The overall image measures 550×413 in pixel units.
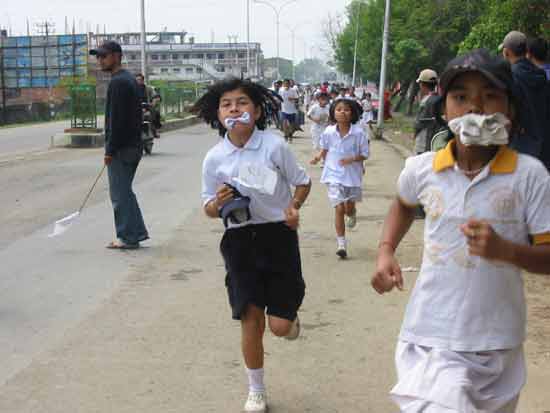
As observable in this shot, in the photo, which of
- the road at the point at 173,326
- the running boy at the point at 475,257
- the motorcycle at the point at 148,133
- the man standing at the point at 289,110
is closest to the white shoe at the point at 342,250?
the road at the point at 173,326

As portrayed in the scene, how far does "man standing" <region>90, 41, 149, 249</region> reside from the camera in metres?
8.80

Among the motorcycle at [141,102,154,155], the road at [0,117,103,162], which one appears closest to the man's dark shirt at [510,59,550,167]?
the motorcycle at [141,102,154,155]

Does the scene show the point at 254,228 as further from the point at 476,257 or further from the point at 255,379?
the point at 476,257

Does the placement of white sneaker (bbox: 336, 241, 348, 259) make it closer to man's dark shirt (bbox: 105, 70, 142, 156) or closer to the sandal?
the sandal

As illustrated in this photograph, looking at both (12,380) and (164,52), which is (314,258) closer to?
(12,380)

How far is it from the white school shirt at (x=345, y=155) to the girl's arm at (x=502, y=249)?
632 centimetres

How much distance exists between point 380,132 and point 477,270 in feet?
90.1

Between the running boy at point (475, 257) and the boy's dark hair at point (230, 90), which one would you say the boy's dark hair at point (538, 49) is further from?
the running boy at point (475, 257)

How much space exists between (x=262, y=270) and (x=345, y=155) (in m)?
4.85

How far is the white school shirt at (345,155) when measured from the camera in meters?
9.20

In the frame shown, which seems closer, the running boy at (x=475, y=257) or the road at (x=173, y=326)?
the running boy at (x=475, y=257)

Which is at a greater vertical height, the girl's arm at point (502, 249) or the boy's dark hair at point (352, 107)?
the boy's dark hair at point (352, 107)

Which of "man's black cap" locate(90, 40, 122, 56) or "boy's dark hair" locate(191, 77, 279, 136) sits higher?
"man's black cap" locate(90, 40, 122, 56)

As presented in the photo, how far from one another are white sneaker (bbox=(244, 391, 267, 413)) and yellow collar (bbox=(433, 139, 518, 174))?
2.04 metres
